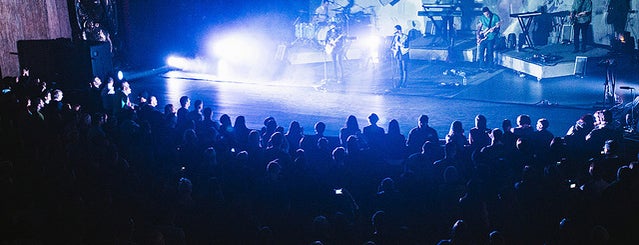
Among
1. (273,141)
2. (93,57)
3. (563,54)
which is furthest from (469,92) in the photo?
(93,57)

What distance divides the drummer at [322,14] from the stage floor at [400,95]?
363 cm

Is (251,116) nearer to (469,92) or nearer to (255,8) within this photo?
(469,92)

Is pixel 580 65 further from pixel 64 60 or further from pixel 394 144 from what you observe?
pixel 64 60

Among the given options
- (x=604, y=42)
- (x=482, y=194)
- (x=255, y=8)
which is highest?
(x=255, y=8)

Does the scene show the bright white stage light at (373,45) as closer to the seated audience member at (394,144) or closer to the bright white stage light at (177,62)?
the bright white stage light at (177,62)

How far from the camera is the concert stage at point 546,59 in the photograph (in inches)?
530

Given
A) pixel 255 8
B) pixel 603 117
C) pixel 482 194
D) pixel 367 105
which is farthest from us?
pixel 255 8

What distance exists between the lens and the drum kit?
19078mm

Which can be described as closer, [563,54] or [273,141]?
[273,141]

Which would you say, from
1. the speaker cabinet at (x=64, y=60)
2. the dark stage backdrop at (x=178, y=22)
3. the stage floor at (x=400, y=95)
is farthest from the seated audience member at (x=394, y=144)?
the dark stage backdrop at (x=178, y=22)

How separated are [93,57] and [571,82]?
10584 mm

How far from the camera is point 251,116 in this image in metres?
10.6

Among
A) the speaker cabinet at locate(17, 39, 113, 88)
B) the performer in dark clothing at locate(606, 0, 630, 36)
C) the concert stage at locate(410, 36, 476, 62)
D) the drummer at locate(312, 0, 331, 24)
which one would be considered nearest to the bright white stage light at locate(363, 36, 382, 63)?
the concert stage at locate(410, 36, 476, 62)

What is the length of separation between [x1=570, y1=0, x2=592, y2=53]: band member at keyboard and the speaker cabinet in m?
11.6
